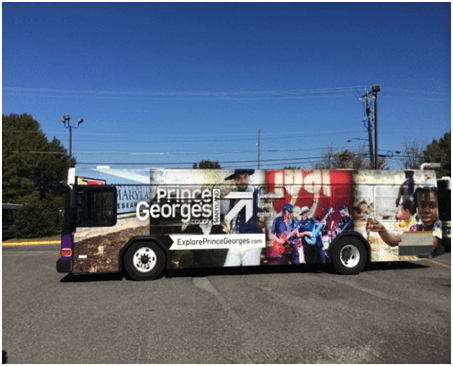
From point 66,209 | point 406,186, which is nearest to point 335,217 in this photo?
point 406,186

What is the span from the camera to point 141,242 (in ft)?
31.8

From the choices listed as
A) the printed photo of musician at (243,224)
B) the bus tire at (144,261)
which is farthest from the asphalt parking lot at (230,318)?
the printed photo of musician at (243,224)

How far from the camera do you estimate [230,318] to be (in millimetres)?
6469

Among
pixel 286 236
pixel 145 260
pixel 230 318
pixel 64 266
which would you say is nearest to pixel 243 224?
pixel 286 236

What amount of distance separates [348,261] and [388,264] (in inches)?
96.3

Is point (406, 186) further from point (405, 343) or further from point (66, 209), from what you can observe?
point (66, 209)

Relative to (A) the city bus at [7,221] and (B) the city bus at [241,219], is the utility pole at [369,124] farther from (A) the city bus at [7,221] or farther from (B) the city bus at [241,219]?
(A) the city bus at [7,221]

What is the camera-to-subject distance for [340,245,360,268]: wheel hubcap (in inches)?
416

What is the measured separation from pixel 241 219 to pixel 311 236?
1846 millimetres

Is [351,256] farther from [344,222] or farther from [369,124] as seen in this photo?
[369,124]

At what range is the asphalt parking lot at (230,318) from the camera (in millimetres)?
4941

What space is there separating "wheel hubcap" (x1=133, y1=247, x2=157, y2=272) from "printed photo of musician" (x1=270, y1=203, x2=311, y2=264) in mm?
2944

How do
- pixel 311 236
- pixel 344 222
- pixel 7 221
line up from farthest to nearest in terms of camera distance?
1. pixel 7 221
2. pixel 344 222
3. pixel 311 236

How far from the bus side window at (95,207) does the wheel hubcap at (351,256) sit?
18.8 ft
